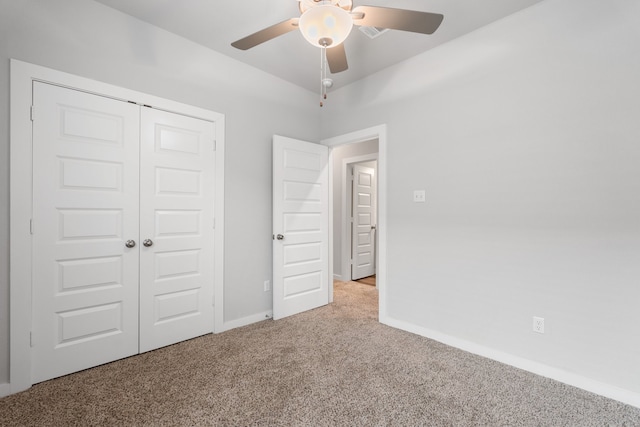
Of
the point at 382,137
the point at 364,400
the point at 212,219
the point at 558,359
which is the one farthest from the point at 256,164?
the point at 558,359

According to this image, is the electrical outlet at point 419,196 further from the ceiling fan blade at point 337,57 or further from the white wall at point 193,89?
the white wall at point 193,89

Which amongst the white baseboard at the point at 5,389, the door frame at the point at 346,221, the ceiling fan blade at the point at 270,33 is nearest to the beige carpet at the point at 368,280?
the door frame at the point at 346,221

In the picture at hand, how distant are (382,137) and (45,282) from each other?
3066 mm

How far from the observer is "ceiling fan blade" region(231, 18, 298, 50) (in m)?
1.68

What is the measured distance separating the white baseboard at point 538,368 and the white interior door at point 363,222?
2.21 meters

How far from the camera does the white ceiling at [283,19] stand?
2174 mm

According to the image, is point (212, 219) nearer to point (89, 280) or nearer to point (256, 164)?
point (256, 164)

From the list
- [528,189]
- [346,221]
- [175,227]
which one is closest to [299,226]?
[175,227]

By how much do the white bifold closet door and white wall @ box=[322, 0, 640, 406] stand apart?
196 cm

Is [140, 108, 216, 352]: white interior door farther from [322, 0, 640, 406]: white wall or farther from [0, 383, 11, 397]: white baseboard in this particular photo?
[322, 0, 640, 406]: white wall

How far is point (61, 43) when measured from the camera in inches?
81.0

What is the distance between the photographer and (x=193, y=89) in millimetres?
2713

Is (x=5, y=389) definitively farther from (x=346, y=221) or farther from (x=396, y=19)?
(x=346, y=221)

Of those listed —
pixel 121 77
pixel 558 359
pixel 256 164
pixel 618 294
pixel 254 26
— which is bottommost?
pixel 558 359
